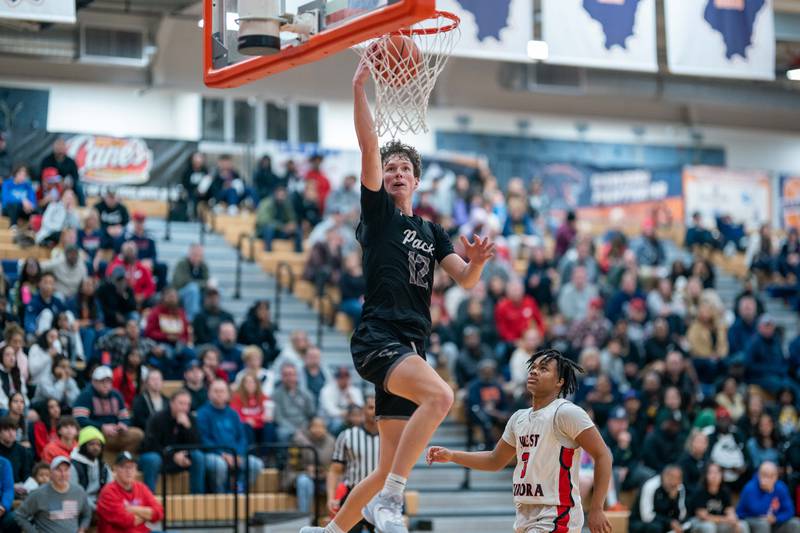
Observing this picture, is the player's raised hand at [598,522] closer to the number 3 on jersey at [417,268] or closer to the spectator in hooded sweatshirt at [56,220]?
the number 3 on jersey at [417,268]

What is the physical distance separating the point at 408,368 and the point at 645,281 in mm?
14703

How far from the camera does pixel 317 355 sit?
14.7 metres

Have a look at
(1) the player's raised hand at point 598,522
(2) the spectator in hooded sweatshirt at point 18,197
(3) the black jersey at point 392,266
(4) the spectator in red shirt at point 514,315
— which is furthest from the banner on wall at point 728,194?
(3) the black jersey at point 392,266

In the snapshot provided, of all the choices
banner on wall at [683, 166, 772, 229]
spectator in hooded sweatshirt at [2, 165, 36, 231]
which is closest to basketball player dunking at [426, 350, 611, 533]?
spectator in hooded sweatshirt at [2, 165, 36, 231]

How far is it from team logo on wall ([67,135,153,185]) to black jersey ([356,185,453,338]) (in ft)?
43.2

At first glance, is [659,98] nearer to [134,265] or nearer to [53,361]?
[134,265]

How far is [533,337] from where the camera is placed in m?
16.1

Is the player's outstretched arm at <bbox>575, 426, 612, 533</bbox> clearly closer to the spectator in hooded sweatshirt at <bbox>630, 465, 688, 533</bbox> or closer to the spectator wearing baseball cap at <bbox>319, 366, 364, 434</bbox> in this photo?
the spectator in hooded sweatshirt at <bbox>630, 465, 688, 533</bbox>

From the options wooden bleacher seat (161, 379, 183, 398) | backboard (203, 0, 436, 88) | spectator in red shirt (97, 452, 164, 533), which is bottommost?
spectator in red shirt (97, 452, 164, 533)

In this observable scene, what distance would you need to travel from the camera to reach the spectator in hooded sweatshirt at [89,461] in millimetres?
11578

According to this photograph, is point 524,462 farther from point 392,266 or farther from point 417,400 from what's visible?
point 392,266

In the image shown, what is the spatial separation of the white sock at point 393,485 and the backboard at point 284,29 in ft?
7.02

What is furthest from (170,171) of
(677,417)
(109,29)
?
(677,417)

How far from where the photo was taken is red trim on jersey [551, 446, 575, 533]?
6684mm
